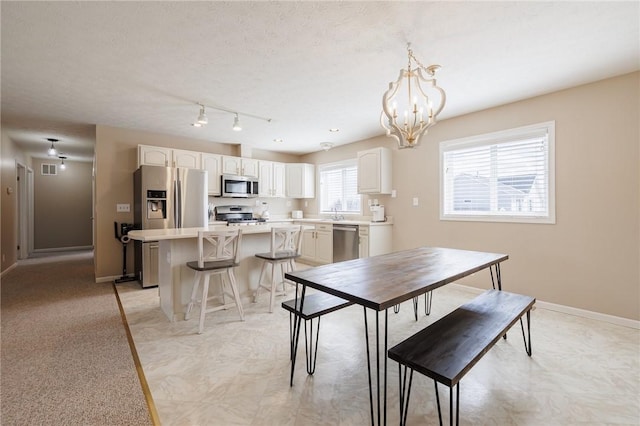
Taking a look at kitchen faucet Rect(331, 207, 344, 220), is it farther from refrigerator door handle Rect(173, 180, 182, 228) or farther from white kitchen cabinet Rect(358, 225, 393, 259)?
refrigerator door handle Rect(173, 180, 182, 228)

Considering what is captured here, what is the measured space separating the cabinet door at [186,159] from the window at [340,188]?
98.1 inches

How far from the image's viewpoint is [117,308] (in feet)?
10.8

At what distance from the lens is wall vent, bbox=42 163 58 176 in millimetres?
7234

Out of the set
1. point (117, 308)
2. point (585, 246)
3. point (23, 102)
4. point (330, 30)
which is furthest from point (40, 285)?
point (585, 246)

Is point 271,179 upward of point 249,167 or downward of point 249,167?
downward

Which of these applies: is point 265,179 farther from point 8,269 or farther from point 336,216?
point 8,269

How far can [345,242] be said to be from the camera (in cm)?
478

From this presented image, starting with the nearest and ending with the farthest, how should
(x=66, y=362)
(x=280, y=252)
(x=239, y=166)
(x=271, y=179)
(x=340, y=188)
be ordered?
(x=66, y=362) → (x=280, y=252) → (x=239, y=166) → (x=340, y=188) → (x=271, y=179)

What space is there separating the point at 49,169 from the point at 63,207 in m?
0.99

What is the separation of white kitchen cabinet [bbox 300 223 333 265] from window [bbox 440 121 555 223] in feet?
6.26

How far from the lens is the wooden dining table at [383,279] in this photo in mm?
1405

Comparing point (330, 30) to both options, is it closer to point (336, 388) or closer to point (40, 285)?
point (336, 388)

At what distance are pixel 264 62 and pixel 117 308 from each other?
3099mm

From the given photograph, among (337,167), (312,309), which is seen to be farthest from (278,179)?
(312,309)
